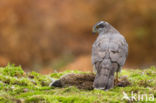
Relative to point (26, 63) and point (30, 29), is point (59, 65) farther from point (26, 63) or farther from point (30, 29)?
point (30, 29)

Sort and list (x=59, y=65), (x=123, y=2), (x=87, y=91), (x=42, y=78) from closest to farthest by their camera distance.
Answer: (x=87, y=91) → (x=42, y=78) → (x=59, y=65) → (x=123, y=2)

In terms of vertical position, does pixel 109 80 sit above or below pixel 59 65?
below

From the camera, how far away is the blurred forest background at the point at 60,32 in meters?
29.2

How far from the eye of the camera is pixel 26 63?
96.8 feet

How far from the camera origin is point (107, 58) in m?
9.68

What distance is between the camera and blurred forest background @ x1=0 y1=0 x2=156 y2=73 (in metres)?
29.2

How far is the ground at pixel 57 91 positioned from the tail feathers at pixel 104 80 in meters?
0.16

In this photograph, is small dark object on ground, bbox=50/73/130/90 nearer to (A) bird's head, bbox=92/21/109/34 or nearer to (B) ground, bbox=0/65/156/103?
(B) ground, bbox=0/65/156/103

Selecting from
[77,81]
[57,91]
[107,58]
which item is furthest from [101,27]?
[57,91]

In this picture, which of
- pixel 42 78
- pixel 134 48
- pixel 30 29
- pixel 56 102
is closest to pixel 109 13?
pixel 134 48

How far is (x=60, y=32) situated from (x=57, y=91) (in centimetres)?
2316

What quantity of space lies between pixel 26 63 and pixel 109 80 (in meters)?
20.7

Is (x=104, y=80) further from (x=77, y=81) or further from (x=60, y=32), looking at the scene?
(x=60, y=32)

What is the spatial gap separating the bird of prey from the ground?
0.26 m
